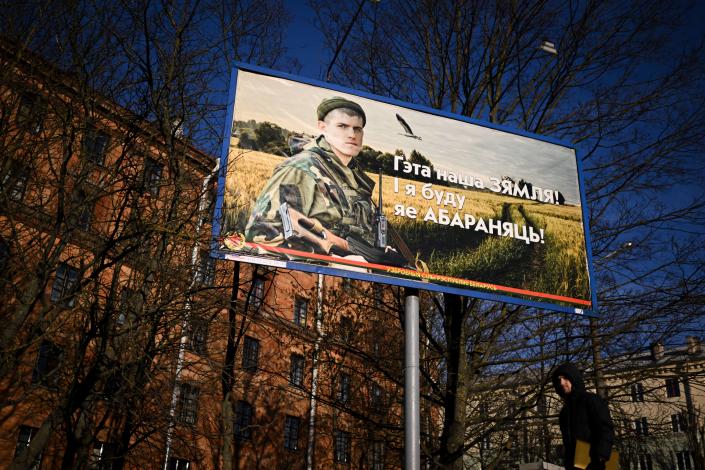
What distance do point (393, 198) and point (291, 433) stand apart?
21.8 metres

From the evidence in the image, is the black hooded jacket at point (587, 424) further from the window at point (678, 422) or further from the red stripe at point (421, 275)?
the window at point (678, 422)

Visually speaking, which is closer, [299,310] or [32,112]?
[32,112]

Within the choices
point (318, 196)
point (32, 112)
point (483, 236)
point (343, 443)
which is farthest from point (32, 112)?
point (343, 443)

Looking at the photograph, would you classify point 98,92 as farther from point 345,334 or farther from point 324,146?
point 345,334

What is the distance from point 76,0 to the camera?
9.08 m

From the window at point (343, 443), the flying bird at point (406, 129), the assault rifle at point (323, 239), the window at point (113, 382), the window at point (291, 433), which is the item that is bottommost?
the window at point (343, 443)

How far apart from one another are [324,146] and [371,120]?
3.01 ft

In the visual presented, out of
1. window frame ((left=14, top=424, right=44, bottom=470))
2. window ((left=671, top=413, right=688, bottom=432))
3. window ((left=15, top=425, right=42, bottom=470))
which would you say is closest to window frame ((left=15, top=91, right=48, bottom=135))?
window ((left=671, top=413, right=688, bottom=432))

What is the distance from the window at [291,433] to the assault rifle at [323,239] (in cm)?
2134

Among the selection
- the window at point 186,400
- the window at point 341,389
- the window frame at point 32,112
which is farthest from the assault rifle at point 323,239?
the window at point 186,400

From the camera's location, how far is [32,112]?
8758 millimetres

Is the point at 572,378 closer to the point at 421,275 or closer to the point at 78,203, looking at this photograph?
the point at 421,275

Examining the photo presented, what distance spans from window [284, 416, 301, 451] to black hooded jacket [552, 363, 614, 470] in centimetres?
2416

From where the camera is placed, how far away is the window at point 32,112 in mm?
8609
